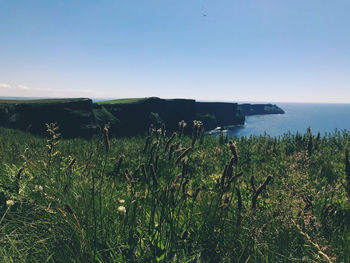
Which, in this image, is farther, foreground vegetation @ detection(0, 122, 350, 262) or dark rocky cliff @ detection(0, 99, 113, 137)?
dark rocky cliff @ detection(0, 99, 113, 137)

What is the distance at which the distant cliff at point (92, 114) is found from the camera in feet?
139

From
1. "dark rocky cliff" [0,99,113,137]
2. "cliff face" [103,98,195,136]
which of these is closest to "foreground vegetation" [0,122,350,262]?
"dark rocky cliff" [0,99,113,137]

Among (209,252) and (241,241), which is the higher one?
(241,241)

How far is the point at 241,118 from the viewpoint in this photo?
16288cm

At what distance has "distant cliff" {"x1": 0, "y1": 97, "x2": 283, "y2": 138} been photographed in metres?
42.5

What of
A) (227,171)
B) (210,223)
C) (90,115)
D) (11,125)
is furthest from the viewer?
(90,115)

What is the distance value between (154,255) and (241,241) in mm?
1244

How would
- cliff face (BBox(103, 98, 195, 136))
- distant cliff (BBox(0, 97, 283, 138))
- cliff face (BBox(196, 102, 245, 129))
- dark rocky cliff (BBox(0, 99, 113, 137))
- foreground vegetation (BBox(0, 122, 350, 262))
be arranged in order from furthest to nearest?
1. cliff face (BBox(196, 102, 245, 129))
2. cliff face (BBox(103, 98, 195, 136))
3. distant cliff (BBox(0, 97, 283, 138))
4. dark rocky cliff (BBox(0, 99, 113, 137))
5. foreground vegetation (BBox(0, 122, 350, 262))

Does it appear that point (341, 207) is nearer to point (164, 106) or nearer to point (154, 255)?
point (154, 255)

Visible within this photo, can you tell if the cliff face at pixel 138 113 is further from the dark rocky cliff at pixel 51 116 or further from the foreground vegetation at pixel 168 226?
the foreground vegetation at pixel 168 226

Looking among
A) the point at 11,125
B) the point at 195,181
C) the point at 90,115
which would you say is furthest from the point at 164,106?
the point at 195,181

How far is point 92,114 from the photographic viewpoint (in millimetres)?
55281

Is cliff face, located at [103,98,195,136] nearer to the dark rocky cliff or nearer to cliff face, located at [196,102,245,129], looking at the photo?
the dark rocky cliff

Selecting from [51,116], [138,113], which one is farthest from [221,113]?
[51,116]
